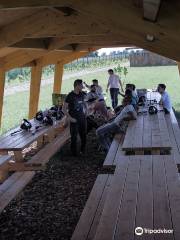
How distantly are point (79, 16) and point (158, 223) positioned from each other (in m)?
3.69

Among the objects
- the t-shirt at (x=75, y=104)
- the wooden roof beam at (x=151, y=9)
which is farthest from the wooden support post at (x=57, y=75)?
the wooden roof beam at (x=151, y=9)

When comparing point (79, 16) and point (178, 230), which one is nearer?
point (178, 230)

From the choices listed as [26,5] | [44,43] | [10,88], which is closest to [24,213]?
[26,5]

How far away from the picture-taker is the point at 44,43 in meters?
10.9

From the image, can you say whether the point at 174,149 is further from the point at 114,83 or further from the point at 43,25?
the point at 114,83

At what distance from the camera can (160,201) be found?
14.0ft

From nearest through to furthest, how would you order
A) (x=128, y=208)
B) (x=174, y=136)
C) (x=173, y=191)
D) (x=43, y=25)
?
(x=128, y=208)
(x=173, y=191)
(x=43, y=25)
(x=174, y=136)

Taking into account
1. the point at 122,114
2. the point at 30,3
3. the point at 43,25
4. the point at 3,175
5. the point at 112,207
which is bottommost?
the point at 3,175

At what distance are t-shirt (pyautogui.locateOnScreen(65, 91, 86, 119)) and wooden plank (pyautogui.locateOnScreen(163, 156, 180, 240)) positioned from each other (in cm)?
339

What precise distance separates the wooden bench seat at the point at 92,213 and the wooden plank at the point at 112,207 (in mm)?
241

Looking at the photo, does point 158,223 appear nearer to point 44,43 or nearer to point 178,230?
point 178,230

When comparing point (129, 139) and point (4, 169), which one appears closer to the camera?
point (4, 169)

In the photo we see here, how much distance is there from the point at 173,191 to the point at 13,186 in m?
2.66

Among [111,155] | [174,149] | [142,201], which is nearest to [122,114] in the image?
[174,149]
